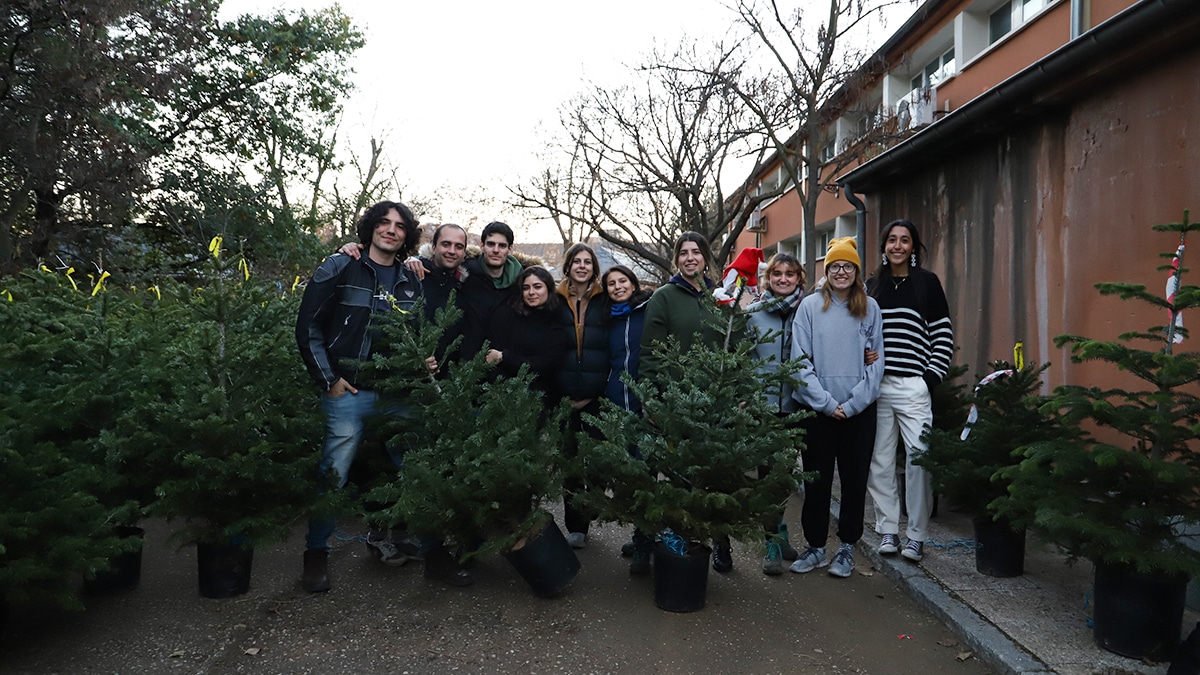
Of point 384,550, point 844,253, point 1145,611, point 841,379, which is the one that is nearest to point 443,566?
point 384,550

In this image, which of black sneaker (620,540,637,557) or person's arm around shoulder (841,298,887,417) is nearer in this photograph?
person's arm around shoulder (841,298,887,417)

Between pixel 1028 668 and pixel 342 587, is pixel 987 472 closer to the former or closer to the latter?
pixel 1028 668

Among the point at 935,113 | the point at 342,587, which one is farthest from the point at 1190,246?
the point at 935,113

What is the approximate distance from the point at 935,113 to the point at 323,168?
44.3 ft

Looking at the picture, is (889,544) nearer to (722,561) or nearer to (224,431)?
(722,561)

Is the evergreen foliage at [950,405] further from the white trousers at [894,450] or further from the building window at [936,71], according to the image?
the building window at [936,71]

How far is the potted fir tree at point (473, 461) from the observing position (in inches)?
168

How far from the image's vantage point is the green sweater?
16.3ft

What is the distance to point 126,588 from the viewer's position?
15.7 ft

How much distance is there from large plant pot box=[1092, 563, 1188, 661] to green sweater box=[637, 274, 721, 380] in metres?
2.35

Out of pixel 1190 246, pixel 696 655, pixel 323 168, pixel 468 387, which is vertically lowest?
pixel 696 655

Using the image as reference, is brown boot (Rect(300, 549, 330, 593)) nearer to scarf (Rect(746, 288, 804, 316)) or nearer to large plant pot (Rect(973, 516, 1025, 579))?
scarf (Rect(746, 288, 804, 316))

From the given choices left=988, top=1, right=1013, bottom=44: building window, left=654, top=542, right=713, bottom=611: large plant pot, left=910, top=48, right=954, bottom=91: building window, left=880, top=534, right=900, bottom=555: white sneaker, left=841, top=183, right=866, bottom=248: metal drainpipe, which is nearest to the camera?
left=654, top=542, right=713, bottom=611: large plant pot

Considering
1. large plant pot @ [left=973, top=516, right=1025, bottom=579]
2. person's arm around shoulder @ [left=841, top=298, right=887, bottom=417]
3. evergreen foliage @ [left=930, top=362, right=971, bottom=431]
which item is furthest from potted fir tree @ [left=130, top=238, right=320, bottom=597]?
evergreen foliage @ [left=930, top=362, right=971, bottom=431]
